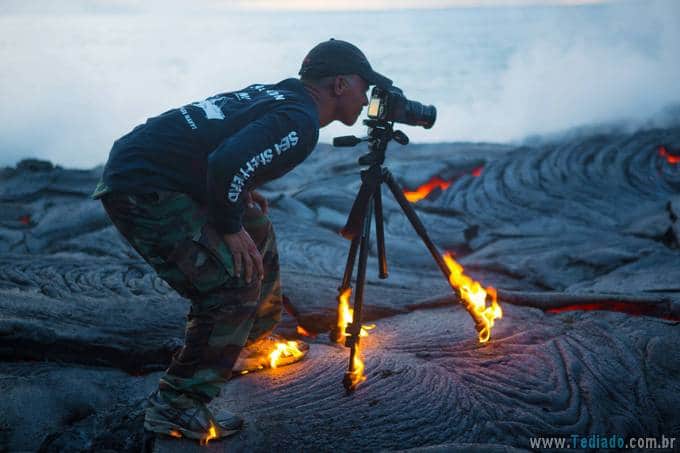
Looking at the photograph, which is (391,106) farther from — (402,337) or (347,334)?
(402,337)

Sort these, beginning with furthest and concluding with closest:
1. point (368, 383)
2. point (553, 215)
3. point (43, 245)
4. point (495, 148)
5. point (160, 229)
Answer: point (495, 148)
point (553, 215)
point (43, 245)
point (368, 383)
point (160, 229)

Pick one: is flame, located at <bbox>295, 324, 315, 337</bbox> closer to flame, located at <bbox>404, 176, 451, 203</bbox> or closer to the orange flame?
the orange flame

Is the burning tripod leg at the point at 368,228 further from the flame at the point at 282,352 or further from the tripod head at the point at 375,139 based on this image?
the flame at the point at 282,352

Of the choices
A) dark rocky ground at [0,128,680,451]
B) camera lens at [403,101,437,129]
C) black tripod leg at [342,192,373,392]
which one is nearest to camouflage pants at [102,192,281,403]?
dark rocky ground at [0,128,680,451]

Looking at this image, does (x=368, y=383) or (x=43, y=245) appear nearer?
(x=368, y=383)

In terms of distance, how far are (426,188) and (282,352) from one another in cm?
518

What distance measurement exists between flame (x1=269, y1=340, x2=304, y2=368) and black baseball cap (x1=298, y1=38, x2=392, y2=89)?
154cm

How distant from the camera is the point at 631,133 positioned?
8.80m

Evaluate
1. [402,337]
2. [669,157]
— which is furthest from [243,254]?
[669,157]

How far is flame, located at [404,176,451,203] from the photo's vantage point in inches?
315

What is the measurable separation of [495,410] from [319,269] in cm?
281

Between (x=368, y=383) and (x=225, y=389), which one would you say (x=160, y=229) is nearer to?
(x=225, y=389)

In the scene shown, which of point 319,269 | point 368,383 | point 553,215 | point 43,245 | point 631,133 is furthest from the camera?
point 631,133

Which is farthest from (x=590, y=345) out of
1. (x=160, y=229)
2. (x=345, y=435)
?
(x=160, y=229)
